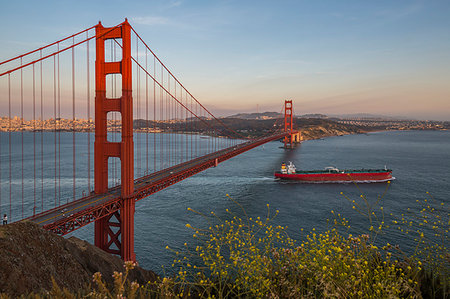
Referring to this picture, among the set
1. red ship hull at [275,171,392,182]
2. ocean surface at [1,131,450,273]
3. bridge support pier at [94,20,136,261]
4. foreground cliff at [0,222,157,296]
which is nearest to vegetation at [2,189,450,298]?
foreground cliff at [0,222,157,296]

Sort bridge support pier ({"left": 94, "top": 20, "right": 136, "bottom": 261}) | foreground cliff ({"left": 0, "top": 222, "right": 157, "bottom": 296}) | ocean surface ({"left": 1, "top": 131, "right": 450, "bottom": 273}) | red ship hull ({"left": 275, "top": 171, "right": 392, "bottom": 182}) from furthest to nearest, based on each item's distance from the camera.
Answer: red ship hull ({"left": 275, "top": 171, "right": 392, "bottom": 182}) < ocean surface ({"left": 1, "top": 131, "right": 450, "bottom": 273}) < bridge support pier ({"left": 94, "top": 20, "right": 136, "bottom": 261}) < foreground cliff ({"left": 0, "top": 222, "right": 157, "bottom": 296})

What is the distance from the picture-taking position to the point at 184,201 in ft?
136

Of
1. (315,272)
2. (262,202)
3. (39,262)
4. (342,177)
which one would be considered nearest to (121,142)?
(39,262)

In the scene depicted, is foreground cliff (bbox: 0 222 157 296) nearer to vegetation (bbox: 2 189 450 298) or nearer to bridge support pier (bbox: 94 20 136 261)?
vegetation (bbox: 2 189 450 298)

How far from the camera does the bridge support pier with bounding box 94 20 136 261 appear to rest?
22.0m

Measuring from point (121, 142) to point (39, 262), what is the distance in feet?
Answer: 38.4

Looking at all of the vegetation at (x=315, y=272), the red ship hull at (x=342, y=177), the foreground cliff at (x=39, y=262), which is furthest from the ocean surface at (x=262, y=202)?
the vegetation at (x=315, y=272)

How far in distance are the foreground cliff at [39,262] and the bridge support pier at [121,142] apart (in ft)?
22.2

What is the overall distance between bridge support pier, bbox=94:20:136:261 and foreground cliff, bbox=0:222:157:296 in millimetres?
6764

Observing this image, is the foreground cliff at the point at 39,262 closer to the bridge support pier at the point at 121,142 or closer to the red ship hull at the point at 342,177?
the bridge support pier at the point at 121,142

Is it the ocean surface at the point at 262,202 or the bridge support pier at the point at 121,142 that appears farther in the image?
the ocean surface at the point at 262,202

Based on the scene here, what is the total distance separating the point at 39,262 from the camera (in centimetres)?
1155

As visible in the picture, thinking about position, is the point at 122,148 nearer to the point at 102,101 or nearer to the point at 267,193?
the point at 102,101

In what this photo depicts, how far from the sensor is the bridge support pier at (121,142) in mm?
22031
